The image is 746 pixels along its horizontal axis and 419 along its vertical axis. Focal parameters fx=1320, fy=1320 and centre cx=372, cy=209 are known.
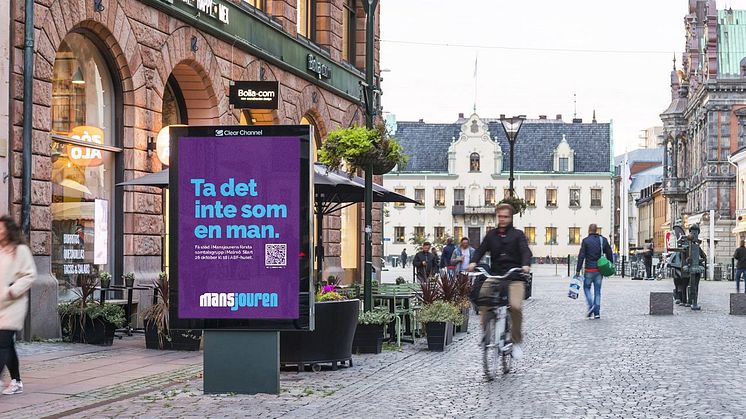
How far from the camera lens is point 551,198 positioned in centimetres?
11925

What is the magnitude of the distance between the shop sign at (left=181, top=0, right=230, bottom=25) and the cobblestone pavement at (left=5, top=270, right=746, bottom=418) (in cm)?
787

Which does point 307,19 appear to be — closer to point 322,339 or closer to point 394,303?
point 394,303

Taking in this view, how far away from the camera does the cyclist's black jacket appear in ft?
48.8

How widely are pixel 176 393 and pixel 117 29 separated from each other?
9547mm

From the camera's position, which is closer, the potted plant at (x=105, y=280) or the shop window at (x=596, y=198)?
the potted plant at (x=105, y=280)

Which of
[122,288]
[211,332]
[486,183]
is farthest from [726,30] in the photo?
[211,332]

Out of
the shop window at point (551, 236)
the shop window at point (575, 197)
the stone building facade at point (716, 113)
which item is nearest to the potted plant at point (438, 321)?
the stone building facade at point (716, 113)

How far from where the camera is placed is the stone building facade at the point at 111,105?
1798 centimetres

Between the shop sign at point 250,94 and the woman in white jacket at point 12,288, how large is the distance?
1324cm

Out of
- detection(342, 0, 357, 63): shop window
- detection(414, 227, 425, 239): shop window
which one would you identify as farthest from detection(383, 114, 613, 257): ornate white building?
detection(342, 0, 357, 63): shop window

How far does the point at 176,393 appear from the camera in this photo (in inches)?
490

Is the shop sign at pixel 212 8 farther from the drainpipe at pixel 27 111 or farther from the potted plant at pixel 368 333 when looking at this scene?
the potted plant at pixel 368 333

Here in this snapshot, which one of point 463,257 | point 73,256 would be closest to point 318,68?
point 463,257

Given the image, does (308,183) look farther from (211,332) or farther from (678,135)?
(678,135)
